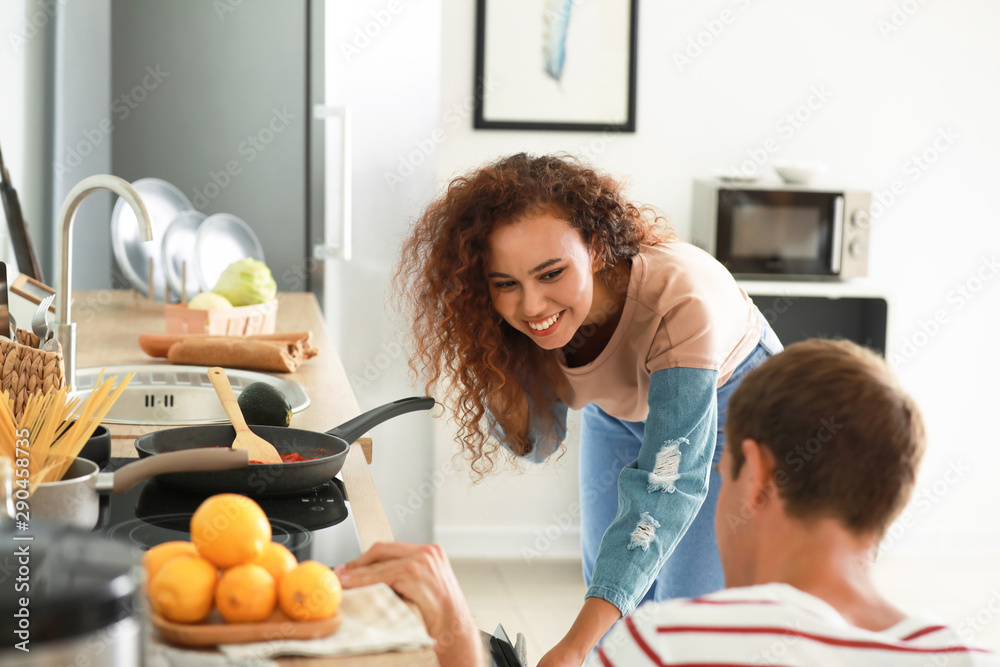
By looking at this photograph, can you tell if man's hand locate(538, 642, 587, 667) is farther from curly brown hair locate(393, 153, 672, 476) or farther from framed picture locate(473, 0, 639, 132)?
framed picture locate(473, 0, 639, 132)

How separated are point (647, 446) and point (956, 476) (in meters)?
2.54

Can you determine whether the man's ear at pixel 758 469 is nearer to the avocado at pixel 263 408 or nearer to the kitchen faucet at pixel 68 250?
the avocado at pixel 263 408

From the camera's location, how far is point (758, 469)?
90cm

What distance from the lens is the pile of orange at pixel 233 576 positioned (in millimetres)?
724

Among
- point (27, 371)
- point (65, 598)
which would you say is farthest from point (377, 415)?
point (65, 598)

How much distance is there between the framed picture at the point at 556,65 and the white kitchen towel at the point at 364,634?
249cm

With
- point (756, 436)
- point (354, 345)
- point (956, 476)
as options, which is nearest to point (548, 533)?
point (354, 345)

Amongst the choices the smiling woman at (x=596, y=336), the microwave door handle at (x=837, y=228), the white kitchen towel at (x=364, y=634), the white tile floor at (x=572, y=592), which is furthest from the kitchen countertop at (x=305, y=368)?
the microwave door handle at (x=837, y=228)

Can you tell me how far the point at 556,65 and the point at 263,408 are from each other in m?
2.11

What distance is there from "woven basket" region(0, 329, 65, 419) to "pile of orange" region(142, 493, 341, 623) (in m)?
0.43

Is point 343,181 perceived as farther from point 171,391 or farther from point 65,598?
point 65,598

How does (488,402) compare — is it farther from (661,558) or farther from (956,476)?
(956,476)

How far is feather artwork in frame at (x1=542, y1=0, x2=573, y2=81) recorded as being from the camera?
3.09 metres

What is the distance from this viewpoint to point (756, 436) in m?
0.91
